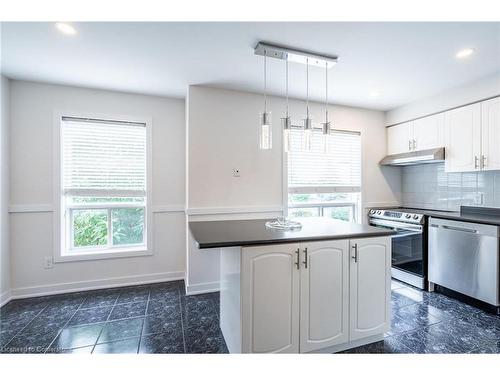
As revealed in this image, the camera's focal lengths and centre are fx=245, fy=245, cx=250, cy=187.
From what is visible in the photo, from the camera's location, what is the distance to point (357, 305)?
186 cm

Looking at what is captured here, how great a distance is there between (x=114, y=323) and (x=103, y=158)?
6.25 feet

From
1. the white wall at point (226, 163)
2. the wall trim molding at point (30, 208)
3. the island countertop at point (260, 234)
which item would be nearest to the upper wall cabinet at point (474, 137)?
the white wall at point (226, 163)

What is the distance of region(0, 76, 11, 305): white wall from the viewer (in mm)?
2600

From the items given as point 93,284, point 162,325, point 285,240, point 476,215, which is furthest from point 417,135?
→ point 93,284

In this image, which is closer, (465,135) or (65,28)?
(65,28)

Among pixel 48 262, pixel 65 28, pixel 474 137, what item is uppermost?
pixel 65 28

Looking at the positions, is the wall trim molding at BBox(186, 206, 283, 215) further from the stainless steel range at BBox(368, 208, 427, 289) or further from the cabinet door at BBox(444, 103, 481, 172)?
the cabinet door at BBox(444, 103, 481, 172)

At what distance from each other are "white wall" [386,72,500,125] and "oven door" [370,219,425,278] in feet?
5.16

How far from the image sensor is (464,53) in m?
2.21

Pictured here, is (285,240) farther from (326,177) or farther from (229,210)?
(326,177)

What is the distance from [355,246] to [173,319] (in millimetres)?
1801

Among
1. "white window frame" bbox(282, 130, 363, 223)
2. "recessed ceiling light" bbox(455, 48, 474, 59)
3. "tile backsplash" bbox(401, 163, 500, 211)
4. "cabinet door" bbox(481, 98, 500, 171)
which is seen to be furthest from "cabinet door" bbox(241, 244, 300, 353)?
"tile backsplash" bbox(401, 163, 500, 211)
